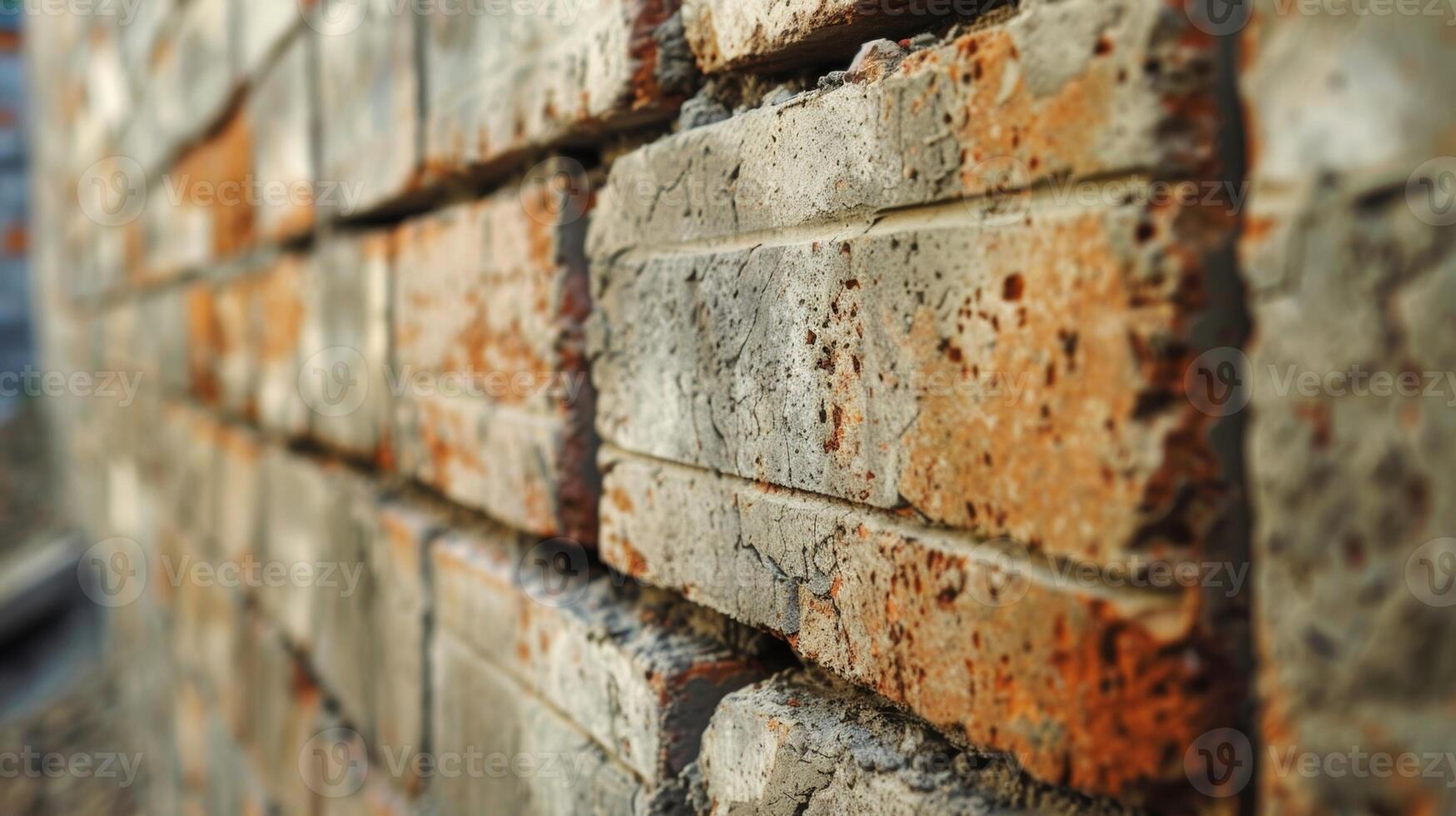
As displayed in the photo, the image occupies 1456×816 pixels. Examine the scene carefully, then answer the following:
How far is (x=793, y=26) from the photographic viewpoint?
852 mm

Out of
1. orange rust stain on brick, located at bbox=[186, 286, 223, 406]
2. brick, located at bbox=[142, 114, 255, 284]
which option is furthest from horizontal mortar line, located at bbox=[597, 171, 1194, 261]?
orange rust stain on brick, located at bbox=[186, 286, 223, 406]

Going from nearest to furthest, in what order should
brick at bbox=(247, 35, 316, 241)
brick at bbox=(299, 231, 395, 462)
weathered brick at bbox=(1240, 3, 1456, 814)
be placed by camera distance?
1. weathered brick at bbox=(1240, 3, 1456, 814)
2. brick at bbox=(299, 231, 395, 462)
3. brick at bbox=(247, 35, 316, 241)

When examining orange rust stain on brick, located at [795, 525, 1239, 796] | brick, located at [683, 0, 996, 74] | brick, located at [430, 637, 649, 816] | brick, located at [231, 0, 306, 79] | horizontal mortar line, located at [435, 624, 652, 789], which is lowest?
brick, located at [430, 637, 649, 816]

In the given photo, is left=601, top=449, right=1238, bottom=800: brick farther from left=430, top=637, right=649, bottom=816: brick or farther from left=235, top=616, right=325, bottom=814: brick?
left=235, top=616, right=325, bottom=814: brick

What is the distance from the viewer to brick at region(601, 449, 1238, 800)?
1.92 ft

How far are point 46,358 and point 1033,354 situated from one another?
24.5 feet

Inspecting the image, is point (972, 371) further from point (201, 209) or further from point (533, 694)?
point (201, 209)

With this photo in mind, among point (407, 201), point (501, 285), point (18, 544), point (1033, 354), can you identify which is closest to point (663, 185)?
point (501, 285)

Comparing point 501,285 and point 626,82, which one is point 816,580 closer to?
point 626,82

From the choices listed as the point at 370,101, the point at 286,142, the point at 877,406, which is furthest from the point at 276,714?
the point at 877,406

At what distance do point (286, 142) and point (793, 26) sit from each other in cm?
165

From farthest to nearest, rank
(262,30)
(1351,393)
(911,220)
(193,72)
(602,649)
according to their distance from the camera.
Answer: (193,72), (262,30), (602,649), (911,220), (1351,393)

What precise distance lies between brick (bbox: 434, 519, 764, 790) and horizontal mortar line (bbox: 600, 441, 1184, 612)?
20 cm

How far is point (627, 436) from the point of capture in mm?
1119
